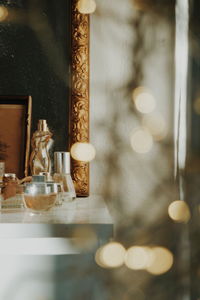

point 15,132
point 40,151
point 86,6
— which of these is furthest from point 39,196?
point 86,6

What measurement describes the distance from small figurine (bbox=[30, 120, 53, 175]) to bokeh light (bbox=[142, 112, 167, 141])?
37 centimetres

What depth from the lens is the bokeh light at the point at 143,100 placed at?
136cm

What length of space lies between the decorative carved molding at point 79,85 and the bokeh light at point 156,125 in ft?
0.76

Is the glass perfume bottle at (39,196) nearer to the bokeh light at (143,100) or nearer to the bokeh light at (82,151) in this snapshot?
the bokeh light at (82,151)

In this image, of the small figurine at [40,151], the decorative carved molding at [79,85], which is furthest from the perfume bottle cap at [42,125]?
the decorative carved molding at [79,85]

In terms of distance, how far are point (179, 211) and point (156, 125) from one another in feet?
1.11

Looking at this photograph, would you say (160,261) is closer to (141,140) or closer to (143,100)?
(141,140)

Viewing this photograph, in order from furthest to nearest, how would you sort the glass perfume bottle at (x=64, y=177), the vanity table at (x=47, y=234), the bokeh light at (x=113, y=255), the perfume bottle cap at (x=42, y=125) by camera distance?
the bokeh light at (x=113, y=255) → the perfume bottle cap at (x=42, y=125) → the glass perfume bottle at (x=64, y=177) → the vanity table at (x=47, y=234)

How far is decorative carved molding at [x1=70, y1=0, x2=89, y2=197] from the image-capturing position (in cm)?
130

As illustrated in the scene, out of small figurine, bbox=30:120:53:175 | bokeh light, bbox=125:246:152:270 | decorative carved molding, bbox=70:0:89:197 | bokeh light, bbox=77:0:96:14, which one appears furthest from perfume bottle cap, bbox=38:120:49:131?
bokeh light, bbox=125:246:152:270

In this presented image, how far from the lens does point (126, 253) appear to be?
1.35 m

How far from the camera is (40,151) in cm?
123

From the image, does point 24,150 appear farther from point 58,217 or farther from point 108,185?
point 58,217

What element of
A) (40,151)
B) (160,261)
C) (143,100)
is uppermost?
(143,100)
